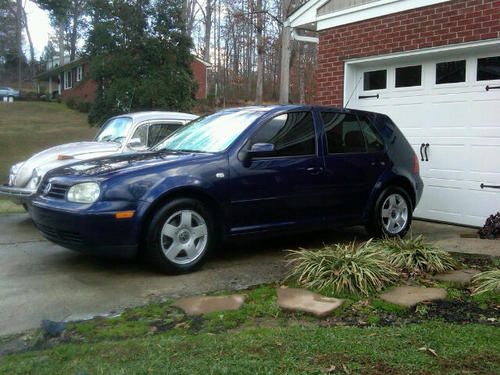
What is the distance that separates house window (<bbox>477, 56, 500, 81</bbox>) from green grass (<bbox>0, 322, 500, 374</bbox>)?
506 centimetres

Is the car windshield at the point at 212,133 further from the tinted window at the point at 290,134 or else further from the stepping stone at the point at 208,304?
the stepping stone at the point at 208,304

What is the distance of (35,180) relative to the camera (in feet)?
26.6

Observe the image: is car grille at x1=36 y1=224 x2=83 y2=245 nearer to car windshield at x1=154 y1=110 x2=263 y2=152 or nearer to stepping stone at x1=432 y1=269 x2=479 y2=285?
car windshield at x1=154 y1=110 x2=263 y2=152

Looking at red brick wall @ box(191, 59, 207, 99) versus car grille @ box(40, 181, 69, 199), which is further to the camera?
red brick wall @ box(191, 59, 207, 99)

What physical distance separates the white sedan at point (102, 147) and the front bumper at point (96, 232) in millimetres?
2889

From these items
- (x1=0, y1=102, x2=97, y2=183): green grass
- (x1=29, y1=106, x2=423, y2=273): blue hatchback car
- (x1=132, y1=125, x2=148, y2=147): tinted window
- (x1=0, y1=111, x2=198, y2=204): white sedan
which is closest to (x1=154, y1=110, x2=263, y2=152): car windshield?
(x1=29, y1=106, x2=423, y2=273): blue hatchback car

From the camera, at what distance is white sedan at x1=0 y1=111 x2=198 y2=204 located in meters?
8.22

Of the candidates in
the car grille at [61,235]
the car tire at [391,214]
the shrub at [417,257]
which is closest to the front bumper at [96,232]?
the car grille at [61,235]

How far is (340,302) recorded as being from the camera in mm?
4551

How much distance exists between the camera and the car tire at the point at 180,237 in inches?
213

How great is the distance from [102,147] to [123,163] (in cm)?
334

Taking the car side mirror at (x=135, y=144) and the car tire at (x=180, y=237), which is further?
the car side mirror at (x=135, y=144)

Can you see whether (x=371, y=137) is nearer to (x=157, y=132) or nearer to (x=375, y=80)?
(x=375, y=80)

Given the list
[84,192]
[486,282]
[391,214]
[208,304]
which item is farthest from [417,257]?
[84,192]
